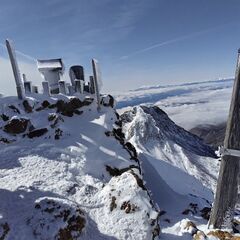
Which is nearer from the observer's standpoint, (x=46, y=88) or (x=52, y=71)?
(x=46, y=88)

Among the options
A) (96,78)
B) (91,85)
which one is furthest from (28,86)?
(96,78)

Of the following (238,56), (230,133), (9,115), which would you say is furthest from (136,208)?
(9,115)

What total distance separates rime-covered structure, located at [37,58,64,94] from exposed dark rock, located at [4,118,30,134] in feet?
12.7

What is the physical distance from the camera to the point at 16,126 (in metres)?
12.2

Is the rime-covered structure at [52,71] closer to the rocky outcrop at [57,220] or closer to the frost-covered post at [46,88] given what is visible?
the frost-covered post at [46,88]

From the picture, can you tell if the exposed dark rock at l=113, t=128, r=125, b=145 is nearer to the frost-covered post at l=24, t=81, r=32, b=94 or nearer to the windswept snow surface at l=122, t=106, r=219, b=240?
the windswept snow surface at l=122, t=106, r=219, b=240

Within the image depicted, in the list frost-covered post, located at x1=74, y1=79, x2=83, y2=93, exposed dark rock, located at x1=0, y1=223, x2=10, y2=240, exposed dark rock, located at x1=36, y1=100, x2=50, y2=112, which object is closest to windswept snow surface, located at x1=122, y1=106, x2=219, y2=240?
exposed dark rock, located at x1=0, y1=223, x2=10, y2=240

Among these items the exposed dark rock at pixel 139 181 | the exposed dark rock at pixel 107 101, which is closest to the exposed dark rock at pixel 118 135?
the exposed dark rock at pixel 107 101

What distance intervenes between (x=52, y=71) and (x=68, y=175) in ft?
24.8

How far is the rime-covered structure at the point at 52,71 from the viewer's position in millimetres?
15922

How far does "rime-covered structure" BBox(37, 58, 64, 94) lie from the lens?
15922mm

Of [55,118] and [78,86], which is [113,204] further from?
[78,86]

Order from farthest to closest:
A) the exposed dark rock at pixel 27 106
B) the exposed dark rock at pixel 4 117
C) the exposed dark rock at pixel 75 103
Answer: the exposed dark rock at pixel 75 103 < the exposed dark rock at pixel 27 106 < the exposed dark rock at pixel 4 117

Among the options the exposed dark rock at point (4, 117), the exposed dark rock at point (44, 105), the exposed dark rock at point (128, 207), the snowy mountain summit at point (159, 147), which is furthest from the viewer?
the snowy mountain summit at point (159, 147)
